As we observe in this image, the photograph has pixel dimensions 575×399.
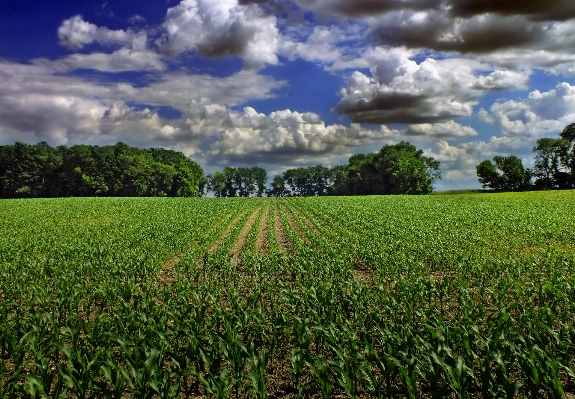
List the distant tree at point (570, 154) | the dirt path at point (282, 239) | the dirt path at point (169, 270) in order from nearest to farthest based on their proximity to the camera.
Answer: the dirt path at point (169, 270) → the dirt path at point (282, 239) → the distant tree at point (570, 154)

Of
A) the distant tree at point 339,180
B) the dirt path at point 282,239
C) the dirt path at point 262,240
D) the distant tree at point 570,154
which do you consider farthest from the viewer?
the distant tree at point 339,180

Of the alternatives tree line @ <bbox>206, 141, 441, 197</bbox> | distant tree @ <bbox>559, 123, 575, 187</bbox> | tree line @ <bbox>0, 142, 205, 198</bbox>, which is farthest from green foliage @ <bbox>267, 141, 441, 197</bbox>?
tree line @ <bbox>0, 142, 205, 198</bbox>

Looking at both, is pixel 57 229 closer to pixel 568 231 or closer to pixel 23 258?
pixel 23 258

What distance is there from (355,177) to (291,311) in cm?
13716

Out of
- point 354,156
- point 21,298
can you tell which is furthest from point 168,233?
point 354,156

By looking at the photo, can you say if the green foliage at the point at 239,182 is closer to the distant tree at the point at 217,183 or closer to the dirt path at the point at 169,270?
the distant tree at the point at 217,183

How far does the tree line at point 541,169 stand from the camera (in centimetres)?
9390

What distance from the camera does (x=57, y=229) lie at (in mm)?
28828

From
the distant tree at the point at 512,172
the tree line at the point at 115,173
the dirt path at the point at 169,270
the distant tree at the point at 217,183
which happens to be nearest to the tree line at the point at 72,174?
the tree line at the point at 115,173

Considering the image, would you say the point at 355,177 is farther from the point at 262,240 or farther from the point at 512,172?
the point at 262,240

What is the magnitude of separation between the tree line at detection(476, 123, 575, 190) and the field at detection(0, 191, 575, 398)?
78778 mm

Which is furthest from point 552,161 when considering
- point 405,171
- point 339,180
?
point 339,180

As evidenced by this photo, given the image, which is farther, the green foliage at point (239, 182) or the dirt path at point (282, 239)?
the green foliage at point (239, 182)

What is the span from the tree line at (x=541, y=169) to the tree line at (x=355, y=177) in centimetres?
1448
